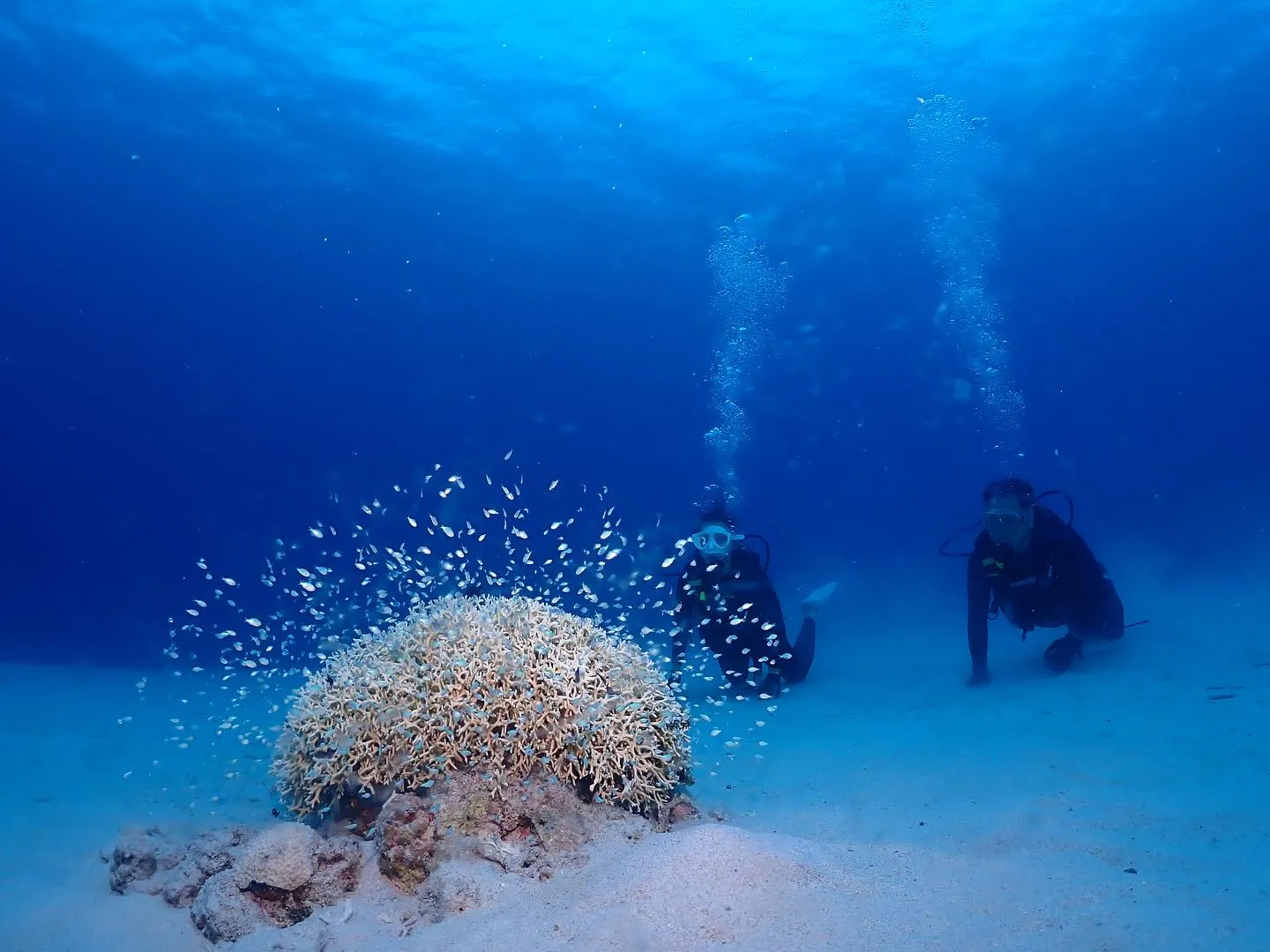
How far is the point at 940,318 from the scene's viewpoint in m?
60.8

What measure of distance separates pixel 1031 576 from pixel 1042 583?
9.3 inches

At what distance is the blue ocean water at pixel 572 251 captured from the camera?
892 inches

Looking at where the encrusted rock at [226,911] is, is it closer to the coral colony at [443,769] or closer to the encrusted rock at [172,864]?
the coral colony at [443,769]

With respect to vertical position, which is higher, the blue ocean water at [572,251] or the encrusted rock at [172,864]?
the blue ocean water at [572,251]

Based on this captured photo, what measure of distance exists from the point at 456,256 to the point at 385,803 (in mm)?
38446

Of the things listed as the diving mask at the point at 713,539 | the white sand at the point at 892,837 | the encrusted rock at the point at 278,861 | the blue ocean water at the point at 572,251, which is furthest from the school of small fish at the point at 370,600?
the blue ocean water at the point at 572,251

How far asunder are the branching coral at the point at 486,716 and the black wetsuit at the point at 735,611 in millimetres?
4973

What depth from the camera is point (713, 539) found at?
9.81m

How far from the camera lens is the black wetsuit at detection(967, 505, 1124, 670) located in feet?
30.6

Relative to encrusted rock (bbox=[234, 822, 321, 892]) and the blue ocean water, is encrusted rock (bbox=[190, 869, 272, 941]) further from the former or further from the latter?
the blue ocean water

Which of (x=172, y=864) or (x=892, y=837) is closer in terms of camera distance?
(x=172, y=864)

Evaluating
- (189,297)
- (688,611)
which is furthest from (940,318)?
(688,611)

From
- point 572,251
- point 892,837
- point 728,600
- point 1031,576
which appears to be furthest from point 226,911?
point 572,251

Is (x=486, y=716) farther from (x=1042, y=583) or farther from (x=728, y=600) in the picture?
(x=1042, y=583)
